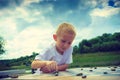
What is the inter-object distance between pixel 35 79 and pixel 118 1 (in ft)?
3.81

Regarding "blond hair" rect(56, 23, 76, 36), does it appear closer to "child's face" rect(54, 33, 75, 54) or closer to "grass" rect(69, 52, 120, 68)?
"child's face" rect(54, 33, 75, 54)

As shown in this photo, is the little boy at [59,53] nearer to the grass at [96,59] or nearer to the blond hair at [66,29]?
the blond hair at [66,29]

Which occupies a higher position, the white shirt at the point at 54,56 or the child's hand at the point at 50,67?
the white shirt at the point at 54,56

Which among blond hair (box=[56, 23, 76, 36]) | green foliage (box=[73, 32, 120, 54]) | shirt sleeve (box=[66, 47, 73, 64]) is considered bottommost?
shirt sleeve (box=[66, 47, 73, 64])

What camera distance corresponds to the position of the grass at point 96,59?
90.1 inches

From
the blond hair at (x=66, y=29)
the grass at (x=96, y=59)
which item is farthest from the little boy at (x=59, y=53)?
the grass at (x=96, y=59)

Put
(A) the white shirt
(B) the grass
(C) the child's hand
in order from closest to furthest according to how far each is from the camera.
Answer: (C) the child's hand < (A) the white shirt < (B) the grass

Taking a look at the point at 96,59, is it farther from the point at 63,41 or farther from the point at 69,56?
the point at 63,41

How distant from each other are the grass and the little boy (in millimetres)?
123

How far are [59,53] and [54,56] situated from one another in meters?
0.06

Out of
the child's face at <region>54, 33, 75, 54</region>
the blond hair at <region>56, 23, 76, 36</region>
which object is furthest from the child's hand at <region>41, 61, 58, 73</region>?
the blond hair at <region>56, 23, 76, 36</region>

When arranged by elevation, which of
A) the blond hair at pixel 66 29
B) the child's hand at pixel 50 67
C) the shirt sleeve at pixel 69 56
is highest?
the blond hair at pixel 66 29

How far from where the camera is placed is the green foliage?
2305 mm

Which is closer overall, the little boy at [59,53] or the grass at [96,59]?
the little boy at [59,53]
